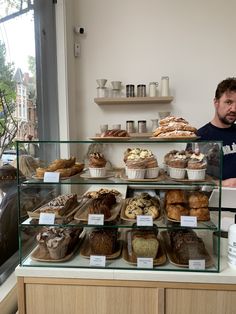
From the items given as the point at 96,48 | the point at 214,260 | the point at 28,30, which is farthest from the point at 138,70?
the point at 214,260

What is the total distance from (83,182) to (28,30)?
178cm

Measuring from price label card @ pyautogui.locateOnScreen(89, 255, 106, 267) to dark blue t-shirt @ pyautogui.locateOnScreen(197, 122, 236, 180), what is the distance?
1.25 metres

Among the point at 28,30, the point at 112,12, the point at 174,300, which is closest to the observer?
the point at 174,300

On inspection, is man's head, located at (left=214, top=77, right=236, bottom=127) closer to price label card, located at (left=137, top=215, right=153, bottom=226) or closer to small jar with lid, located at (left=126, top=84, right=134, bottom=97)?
small jar with lid, located at (left=126, top=84, right=134, bottom=97)

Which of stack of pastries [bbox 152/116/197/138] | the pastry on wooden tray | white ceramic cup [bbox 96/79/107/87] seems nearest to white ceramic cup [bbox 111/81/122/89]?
white ceramic cup [bbox 96/79/107/87]

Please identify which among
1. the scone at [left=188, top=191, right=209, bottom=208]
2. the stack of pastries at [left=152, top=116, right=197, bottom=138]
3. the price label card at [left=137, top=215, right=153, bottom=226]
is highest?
the stack of pastries at [left=152, top=116, right=197, bottom=138]

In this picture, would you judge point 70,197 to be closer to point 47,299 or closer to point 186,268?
point 47,299

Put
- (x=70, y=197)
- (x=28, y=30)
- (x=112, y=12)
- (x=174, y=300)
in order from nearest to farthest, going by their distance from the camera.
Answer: (x=174, y=300)
(x=70, y=197)
(x=28, y=30)
(x=112, y=12)

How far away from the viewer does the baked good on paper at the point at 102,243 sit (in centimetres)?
113

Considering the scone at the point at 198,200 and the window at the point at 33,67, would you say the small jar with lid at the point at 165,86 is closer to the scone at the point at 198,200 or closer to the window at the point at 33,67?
the window at the point at 33,67

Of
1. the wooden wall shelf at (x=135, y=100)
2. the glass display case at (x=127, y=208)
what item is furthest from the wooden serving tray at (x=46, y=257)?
the wooden wall shelf at (x=135, y=100)

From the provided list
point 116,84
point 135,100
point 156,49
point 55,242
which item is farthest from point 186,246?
point 156,49

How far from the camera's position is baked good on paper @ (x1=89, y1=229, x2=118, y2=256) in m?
1.13

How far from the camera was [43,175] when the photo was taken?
1.11 meters
